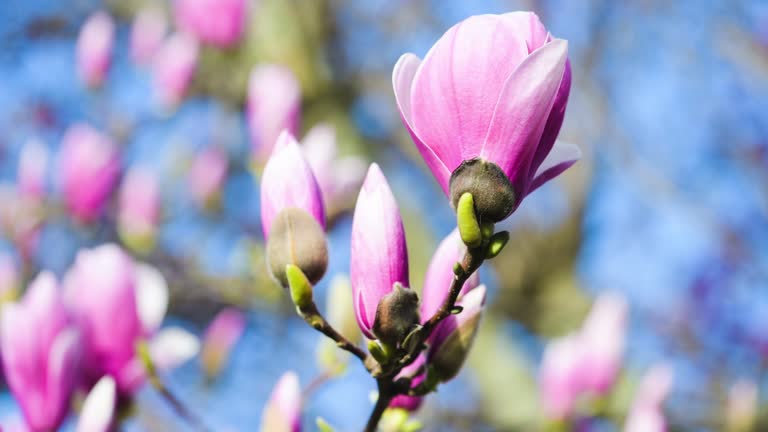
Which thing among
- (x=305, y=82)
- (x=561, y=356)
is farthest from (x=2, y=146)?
(x=561, y=356)

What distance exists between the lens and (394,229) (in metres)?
0.68

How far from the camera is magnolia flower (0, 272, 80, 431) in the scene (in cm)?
79

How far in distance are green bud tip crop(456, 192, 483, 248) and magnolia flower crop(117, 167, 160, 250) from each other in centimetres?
167

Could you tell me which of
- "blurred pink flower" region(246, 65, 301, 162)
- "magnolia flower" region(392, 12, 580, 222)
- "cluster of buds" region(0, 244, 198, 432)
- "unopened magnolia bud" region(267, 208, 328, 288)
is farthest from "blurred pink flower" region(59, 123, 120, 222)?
"magnolia flower" region(392, 12, 580, 222)

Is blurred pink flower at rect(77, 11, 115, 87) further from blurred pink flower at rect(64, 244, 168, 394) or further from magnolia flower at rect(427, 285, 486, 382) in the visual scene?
magnolia flower at rect(427, 285, 486, 382)

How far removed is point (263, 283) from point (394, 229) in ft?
3.69

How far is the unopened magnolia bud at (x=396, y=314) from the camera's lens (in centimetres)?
65

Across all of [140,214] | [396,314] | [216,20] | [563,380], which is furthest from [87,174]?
[396,314]

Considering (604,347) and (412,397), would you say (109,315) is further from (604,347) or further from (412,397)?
(604,347)

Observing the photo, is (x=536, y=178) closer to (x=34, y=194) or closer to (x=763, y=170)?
(x=34, y=194)

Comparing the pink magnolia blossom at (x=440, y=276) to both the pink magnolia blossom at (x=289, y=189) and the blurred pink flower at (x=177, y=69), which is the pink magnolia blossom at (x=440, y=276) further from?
the blurred pink flower at (x=177, y=69)

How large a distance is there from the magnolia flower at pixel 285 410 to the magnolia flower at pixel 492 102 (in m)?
0.32

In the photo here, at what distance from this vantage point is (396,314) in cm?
65

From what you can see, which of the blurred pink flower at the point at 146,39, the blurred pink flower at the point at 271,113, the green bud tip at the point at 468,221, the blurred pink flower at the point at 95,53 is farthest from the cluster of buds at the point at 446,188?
the blurred pink flower at the point at 146,39
